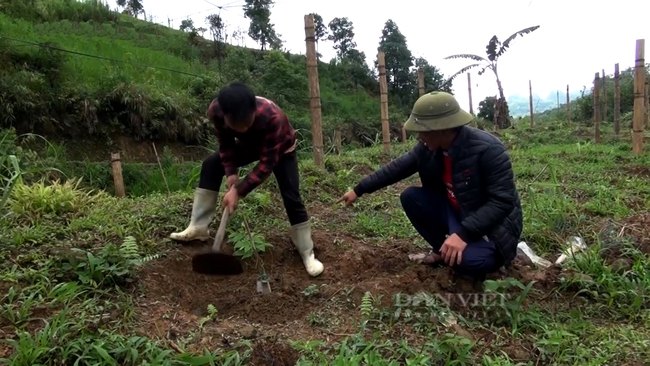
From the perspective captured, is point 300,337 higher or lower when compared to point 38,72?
lower

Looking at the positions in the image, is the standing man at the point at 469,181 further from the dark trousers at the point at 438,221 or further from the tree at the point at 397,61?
the tree at the point at 397,61

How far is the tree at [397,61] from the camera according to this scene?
20.7 meters

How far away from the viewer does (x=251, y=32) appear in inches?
698

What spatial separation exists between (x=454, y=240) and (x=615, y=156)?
686 centimetres

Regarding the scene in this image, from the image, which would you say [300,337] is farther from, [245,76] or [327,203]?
[245,76]

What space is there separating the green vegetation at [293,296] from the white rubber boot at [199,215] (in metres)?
0.09

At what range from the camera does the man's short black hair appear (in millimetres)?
2650

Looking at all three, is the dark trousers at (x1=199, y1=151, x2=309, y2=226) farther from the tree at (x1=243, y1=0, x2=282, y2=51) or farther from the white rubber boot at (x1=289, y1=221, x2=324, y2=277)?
the tree at (x1=243, y1=0, x2=282, y2=51)

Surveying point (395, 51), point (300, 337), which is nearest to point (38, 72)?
point (300, 337)

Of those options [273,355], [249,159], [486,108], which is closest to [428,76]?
[486,108]

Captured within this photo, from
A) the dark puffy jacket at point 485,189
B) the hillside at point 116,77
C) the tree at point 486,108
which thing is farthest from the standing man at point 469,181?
the tree at point 486,108

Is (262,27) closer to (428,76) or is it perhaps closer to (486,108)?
(428,76)

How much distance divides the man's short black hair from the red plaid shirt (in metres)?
0.22

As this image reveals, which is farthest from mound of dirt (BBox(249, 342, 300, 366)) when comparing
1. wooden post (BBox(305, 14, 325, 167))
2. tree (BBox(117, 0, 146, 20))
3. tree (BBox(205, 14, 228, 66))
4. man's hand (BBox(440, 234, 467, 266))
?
tree (BBox(117, 0, 146, 20))
